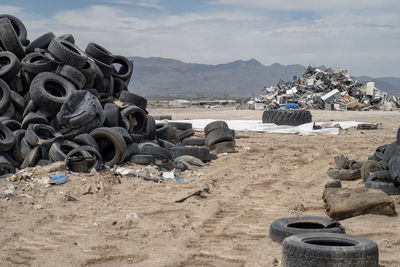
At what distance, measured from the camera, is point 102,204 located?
7.12m

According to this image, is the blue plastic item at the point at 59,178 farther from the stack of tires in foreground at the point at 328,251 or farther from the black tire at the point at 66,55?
Result: the stack of tires in foreground at the point at 328,251

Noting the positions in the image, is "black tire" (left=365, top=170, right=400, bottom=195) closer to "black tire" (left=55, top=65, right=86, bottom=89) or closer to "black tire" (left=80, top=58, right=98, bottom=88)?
"black tire" (left=55, top=65, right=86, bottom=89)

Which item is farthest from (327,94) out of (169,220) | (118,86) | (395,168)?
(169,220)

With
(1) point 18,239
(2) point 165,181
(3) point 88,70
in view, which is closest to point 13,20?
(3) point 88,70

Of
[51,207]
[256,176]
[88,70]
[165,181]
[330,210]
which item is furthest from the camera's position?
[88,70]

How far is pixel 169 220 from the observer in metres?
6.34

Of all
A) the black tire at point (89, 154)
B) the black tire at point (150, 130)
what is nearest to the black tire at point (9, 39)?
the black tire at point (150, 130)

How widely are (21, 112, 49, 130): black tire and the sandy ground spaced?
2372 mm

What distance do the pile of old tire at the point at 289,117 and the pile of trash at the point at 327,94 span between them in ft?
32.1

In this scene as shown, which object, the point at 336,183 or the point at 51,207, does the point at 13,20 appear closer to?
the point at 51,207

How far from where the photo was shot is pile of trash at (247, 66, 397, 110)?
3167 cm

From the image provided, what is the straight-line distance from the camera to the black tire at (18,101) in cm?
1084

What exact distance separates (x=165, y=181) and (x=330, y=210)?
365cm

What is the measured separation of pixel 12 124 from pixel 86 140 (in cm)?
198
